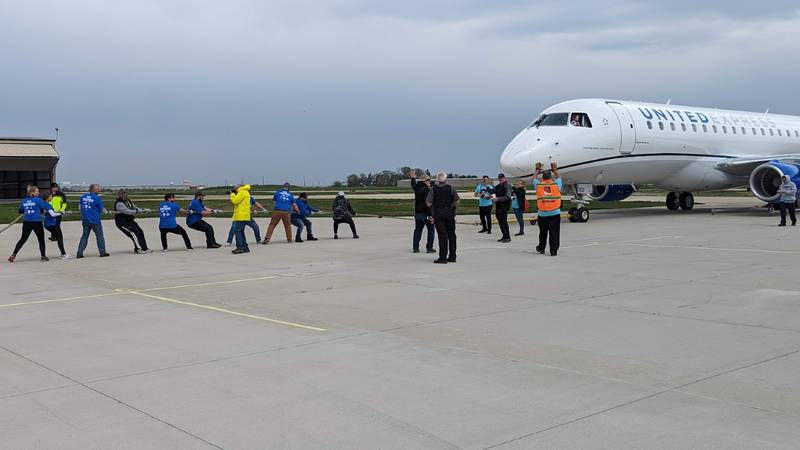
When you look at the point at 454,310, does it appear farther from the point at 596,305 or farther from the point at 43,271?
the point at 43,271

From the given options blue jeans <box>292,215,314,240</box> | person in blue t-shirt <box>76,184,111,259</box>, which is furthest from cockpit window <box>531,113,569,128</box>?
person in blue t-shirt <box>76,184,111,259</box>

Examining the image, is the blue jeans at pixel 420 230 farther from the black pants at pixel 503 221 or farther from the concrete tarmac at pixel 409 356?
the concrete tarmac at pixel 409 356

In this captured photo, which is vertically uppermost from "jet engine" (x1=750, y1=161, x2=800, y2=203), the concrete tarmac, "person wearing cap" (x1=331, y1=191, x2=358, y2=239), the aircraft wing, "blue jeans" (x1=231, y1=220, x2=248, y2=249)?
the aircraft wing

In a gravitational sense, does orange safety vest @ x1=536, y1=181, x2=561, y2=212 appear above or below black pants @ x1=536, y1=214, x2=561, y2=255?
above

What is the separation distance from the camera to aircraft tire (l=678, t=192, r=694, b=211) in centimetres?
2994

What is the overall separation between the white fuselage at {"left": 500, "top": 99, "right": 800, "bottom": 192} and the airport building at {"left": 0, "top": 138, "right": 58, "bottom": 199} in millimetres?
48112

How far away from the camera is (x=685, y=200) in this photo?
30.0 metres

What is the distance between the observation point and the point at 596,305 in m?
9.12

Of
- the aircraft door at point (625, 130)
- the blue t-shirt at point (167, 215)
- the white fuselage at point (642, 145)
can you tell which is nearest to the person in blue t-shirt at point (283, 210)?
the blue t-shirt at point (167, 215)

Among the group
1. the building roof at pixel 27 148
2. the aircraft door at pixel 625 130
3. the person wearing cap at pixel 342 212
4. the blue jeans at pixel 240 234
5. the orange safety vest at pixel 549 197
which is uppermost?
the building roof at pixel 27 148

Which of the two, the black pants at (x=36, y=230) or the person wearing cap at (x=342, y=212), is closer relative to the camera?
the black pants at (x=36, y=230)

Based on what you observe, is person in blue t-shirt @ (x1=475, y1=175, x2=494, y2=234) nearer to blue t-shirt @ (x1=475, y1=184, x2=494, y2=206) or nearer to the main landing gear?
blue t-shirt @ (x1=475, y1=184, x2=494, y2=206)

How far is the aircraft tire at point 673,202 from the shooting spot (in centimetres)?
3005

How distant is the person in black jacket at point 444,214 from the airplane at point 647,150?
24.2 feet
